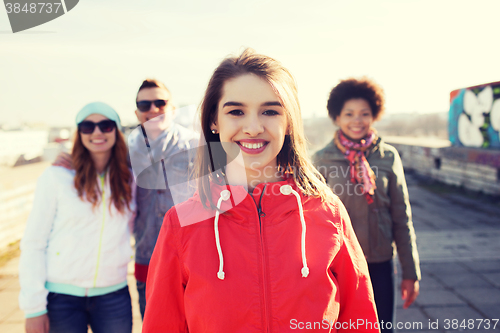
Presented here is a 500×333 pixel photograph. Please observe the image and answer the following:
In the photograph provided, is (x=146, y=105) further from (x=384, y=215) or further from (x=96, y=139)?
(x=384, y=215)

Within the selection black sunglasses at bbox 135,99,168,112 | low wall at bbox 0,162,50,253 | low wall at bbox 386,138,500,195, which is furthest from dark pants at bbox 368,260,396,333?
low wall at bbox 386,138,500,195

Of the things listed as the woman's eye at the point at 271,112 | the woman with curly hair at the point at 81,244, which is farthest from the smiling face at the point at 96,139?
the woman's eye at the point at 271,112

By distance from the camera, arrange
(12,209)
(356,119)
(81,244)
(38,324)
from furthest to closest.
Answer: (12,209)
(356,119)
(81,244)
(38,324)

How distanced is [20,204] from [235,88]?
5.69 metres

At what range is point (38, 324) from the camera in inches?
72.5

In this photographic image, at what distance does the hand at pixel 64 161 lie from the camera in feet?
6.89

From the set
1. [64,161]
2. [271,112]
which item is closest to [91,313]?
A: [64,161]

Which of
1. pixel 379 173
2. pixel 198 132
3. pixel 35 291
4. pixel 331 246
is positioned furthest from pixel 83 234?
pixel 379 173

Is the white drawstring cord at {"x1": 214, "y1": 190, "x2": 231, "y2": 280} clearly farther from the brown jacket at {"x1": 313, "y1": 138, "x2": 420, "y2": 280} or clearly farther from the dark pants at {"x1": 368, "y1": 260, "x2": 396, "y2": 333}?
the dark pants at {"x1": 368, "y1": 260, "x2": 396, "y2": 333}

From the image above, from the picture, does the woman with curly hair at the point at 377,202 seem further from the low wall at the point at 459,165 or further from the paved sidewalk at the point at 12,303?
the low wall at the point at 459,165

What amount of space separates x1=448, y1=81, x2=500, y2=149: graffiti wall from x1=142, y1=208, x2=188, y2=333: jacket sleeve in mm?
10149

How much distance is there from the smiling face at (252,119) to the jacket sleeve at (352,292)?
48cm

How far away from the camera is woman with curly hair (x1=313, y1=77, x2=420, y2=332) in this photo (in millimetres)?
2201

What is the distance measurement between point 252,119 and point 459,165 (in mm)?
9949
